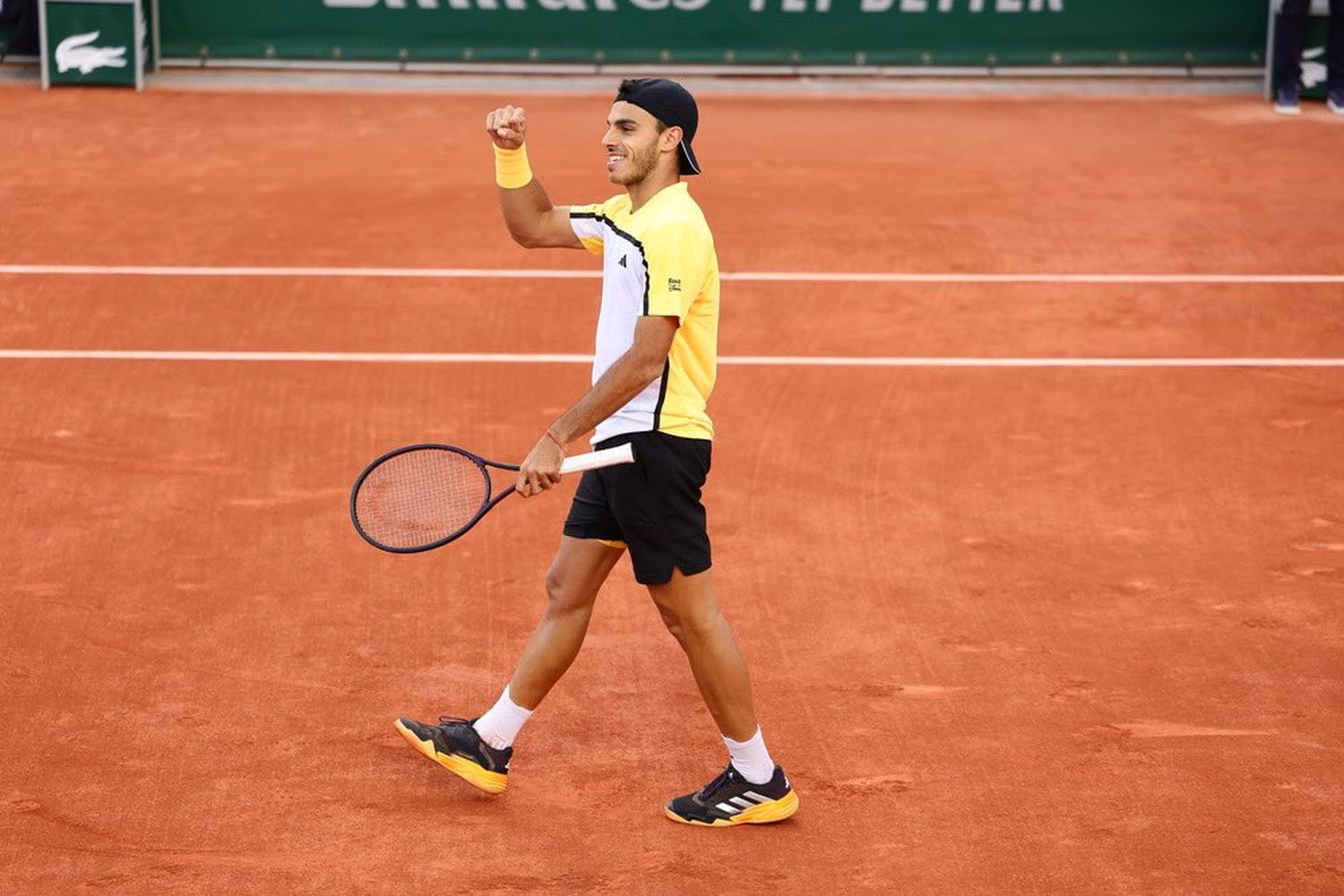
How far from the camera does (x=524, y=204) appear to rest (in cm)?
563

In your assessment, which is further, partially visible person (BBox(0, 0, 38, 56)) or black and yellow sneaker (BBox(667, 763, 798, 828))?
partially visible person (BBox(0, 0, 38, 56))

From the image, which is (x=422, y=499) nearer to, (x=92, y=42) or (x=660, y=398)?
(x=660, y=398)

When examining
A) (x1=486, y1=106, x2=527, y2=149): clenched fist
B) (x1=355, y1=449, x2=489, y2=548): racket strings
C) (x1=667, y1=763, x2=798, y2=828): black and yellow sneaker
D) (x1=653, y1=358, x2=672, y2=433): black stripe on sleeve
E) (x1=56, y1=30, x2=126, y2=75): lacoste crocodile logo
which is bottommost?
(x1=667, y1=763, x2=798, y2=828): black and yellow sneaker

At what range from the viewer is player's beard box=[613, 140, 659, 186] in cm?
519

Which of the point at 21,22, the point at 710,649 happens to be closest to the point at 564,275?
the point at 710,649

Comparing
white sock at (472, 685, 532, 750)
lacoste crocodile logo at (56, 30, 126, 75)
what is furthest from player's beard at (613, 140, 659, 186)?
lacoste crocodile logo at (56, 30, 126, 75)

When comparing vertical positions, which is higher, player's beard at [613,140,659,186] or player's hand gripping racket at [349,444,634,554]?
player's beard at [613,140,659,186]

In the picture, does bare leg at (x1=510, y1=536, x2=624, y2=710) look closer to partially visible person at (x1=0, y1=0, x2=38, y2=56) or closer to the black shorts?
the black shorts

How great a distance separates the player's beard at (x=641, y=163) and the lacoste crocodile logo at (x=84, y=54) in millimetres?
12266

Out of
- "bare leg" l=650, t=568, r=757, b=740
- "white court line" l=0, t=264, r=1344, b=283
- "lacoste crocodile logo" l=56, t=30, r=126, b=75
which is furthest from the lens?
"lacoste crocodile logo" l=56, t=30, r=126, b=75

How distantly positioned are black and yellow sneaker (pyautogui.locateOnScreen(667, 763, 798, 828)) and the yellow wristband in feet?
6.25

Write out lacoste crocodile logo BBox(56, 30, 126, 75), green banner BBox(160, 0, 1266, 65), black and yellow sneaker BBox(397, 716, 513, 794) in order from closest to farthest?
black and yellow sneaker BBox(397, 716, 513, 794)
lacoste crocodile logo BBox(56, 30, 126, 75)
green banner BBox(160, 0, 1266, 65)

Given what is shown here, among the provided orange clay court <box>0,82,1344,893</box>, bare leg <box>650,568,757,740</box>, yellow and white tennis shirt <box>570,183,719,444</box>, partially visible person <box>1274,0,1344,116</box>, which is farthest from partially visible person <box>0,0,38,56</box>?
bare leg <box>650,568,757,740</box>

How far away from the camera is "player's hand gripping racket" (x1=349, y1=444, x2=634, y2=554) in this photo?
18.0ft
